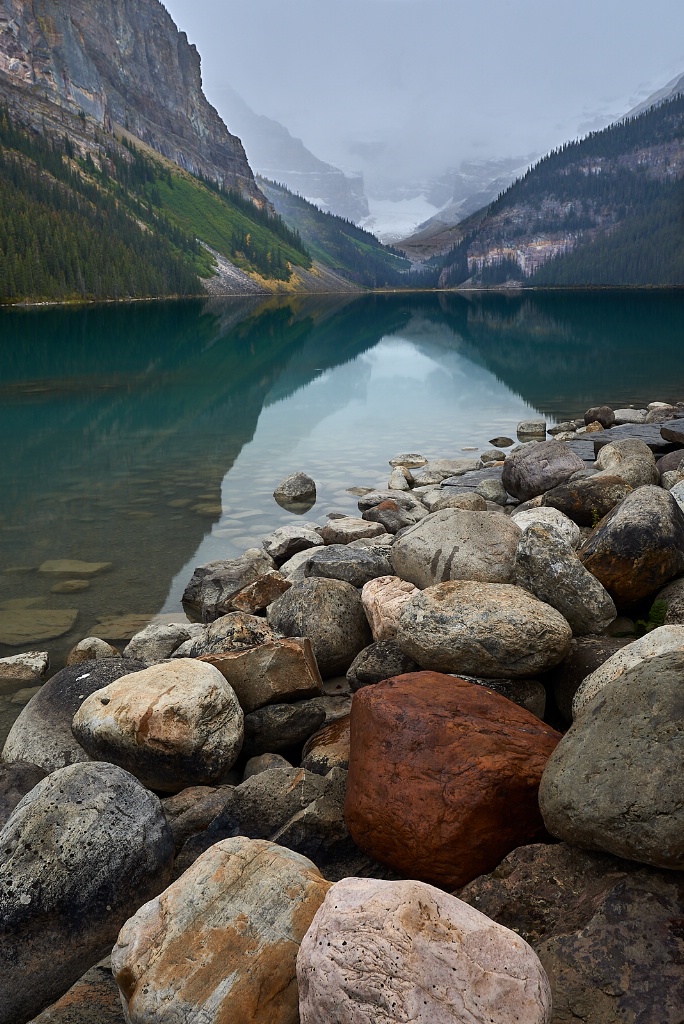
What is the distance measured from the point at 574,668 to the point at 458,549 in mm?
1997

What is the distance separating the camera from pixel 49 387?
113ft

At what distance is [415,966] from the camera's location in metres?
2.90

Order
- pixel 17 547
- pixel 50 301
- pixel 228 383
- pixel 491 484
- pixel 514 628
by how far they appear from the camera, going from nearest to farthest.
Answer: pixel 514 628 < pixel 17 547 < pixel 491 484 < pixel 228 383 < pixel 50 301

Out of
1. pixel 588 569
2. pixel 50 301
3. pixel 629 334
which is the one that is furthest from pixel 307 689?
pixel 50 301

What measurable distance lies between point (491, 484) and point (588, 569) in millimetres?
9223

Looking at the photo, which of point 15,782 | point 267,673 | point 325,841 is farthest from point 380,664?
point 15,782

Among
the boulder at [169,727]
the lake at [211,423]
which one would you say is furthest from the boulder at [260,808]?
the lake at [211,423]

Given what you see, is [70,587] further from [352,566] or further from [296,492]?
[296,492]

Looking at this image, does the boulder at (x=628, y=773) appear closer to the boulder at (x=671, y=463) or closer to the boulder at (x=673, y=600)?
the boulder at (x=673, y=600)

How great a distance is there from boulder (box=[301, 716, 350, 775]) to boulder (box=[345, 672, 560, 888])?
82cm

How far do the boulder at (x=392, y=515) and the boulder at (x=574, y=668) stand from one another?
308 inches

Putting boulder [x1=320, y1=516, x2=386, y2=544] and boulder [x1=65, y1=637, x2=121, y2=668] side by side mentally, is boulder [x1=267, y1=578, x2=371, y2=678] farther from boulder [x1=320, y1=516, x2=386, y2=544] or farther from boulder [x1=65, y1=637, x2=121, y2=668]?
boulder [x1=320, y1=516, x2=386, y2=544]

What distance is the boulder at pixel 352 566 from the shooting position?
887 cm

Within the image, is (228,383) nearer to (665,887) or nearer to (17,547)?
(17,547)
